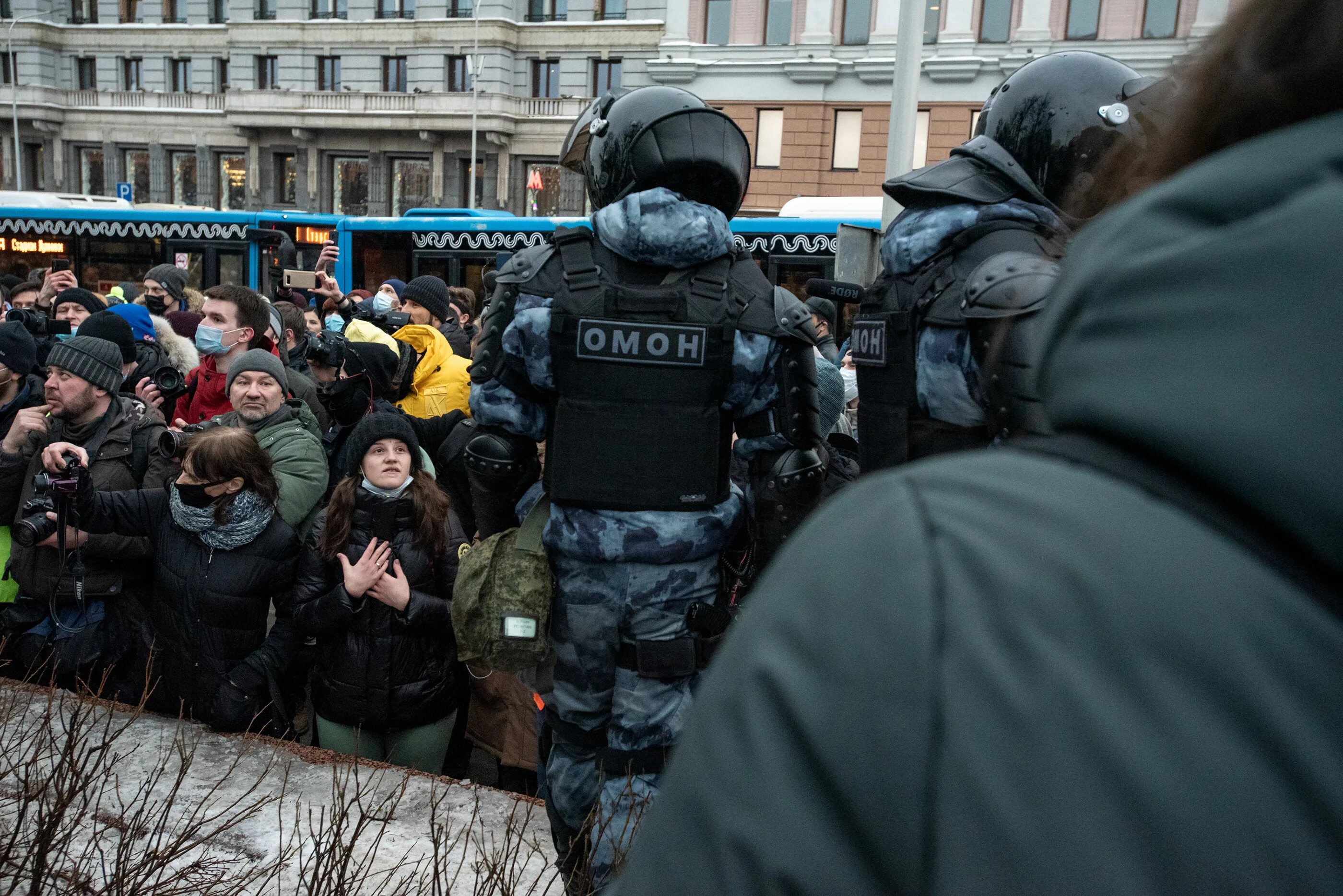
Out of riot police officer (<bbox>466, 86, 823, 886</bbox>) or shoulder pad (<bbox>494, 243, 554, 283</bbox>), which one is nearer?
riot police officer (<bbox>466, 86, 823, 886</bbox>)

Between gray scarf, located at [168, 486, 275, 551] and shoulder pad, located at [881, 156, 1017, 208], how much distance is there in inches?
107

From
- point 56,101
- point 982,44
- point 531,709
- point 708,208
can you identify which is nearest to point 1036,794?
point 708,208

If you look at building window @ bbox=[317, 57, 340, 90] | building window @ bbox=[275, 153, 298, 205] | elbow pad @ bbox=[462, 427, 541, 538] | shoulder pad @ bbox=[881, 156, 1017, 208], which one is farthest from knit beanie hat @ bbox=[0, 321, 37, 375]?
building window @ bbox=[317, 57, 340, 90]

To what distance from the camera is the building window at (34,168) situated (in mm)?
43719

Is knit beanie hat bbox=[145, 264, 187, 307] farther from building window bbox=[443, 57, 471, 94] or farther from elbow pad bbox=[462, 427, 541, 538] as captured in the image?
building window bbox=[443, 57, 471, 94]

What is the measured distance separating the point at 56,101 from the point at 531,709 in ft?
156

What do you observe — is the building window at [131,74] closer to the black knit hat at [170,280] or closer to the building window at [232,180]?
the building window at [232,180]

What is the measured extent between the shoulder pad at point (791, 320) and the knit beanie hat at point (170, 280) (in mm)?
7931

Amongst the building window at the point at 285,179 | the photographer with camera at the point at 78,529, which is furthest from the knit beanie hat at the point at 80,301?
the building window at the point at 285,179

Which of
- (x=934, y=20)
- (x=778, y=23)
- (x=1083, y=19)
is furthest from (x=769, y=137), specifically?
(x=1083, y=19)

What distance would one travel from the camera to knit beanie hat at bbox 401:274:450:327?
8.62m

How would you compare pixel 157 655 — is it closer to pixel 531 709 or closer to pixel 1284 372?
pixel 531 709

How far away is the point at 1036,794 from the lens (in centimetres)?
56

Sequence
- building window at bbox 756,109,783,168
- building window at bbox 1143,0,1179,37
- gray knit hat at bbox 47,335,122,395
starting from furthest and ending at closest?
1. building window at bbox 756,109,783,168
2. building window at bbox 1143,0,1179,37
3. gray knit hat at bbox 47,335,122,395
